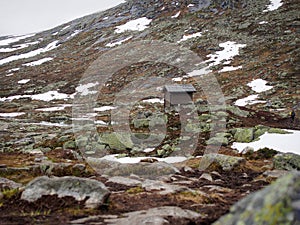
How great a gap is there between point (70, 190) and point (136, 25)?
319 feet

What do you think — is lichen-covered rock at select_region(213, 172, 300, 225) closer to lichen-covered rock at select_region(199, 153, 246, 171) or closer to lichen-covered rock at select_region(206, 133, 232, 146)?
lichen-covered rock at select_region(199, 153, 246, 171)

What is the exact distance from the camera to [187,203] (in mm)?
7805

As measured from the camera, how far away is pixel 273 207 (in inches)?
→ 142

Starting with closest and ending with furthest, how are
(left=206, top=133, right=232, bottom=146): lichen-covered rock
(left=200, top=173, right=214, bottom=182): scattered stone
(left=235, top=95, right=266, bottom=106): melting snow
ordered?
(left=200, top=173, right=214, bottom=182): scattered stone < (left=206, top=133, right=232, bottom=146): lichen-covered rock < (left=235, top=95, right=266, bottom=106): melting snow

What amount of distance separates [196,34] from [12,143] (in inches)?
2541

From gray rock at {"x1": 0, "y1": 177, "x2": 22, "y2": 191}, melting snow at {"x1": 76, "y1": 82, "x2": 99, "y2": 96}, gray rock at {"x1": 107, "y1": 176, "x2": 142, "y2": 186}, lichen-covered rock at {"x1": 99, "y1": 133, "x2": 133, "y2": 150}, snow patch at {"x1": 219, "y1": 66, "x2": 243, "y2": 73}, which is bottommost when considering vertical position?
snow patch at {"x1": 219, "y1": 66, "x2": 243, "y2": 73}

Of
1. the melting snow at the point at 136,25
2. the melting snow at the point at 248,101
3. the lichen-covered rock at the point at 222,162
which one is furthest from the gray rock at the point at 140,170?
the melting snow at the point at 136,25

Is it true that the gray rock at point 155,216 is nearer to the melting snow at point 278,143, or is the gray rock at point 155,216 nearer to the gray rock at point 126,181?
the gray rock at point 126,181

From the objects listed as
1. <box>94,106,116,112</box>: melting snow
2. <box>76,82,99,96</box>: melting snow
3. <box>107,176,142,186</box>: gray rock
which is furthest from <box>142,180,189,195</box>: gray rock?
<box>76,82,99,96</box>: melting snow

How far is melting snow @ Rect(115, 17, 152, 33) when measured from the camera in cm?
9660

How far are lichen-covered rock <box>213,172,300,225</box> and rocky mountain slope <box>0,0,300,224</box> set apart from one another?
3.3 inches

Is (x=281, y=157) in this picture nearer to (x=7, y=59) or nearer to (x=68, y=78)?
(x=68, y=78)

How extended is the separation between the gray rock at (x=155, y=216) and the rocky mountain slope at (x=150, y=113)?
0.04m

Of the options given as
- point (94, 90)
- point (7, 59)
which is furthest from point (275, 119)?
point (7, 59)
